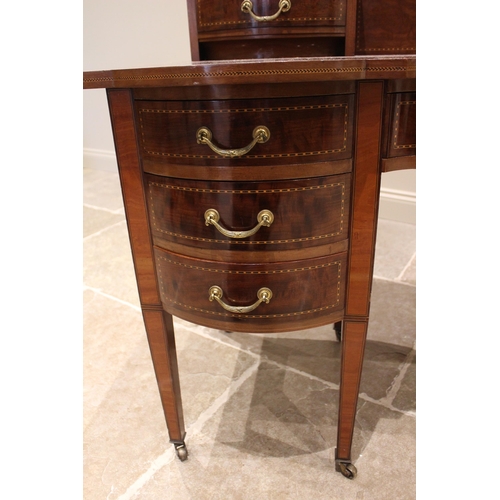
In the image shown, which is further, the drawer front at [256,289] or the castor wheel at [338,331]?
the castor wheel at [338,331]

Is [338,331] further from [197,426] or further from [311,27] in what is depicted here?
[311,27]

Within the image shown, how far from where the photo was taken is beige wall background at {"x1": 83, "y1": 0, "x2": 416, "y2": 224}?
2158 millimetres

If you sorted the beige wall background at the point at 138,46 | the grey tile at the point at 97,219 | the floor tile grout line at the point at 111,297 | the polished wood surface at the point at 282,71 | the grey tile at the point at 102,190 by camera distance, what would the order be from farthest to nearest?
the grey tile at the point at 102,190 < the grey tile at the point at 97,219 < the beige wall background at the point at 138,46 < the floor tile grout line at the point at 111,297 < the polished wood surface at the point at 282,71

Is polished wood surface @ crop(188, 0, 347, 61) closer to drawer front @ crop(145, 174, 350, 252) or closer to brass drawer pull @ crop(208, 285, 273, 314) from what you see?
drawer front @ crop(145, 174, 350, 252)

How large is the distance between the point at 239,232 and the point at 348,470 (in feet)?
1.95

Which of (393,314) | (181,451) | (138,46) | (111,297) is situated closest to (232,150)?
(181,451)

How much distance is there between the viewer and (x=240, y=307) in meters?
0.78

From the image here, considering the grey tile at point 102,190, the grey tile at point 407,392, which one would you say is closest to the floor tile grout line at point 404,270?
the grey tile at point 407,392

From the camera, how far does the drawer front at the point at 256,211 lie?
0.70 metres

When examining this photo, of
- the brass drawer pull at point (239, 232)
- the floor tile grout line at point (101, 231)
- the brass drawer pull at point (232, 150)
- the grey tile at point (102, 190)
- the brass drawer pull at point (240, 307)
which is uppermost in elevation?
the brass drawer pull at point (232, 150)

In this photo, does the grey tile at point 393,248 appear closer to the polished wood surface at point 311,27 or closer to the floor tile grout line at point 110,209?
the polished wood surface at point 311,27

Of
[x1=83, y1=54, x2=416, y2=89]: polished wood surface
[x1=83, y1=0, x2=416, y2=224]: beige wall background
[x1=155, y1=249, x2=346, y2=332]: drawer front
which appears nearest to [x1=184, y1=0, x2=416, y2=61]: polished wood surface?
[x1=83, y1=54, x2=416, y2=89]: polished wood surface

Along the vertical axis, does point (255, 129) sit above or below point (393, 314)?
above
